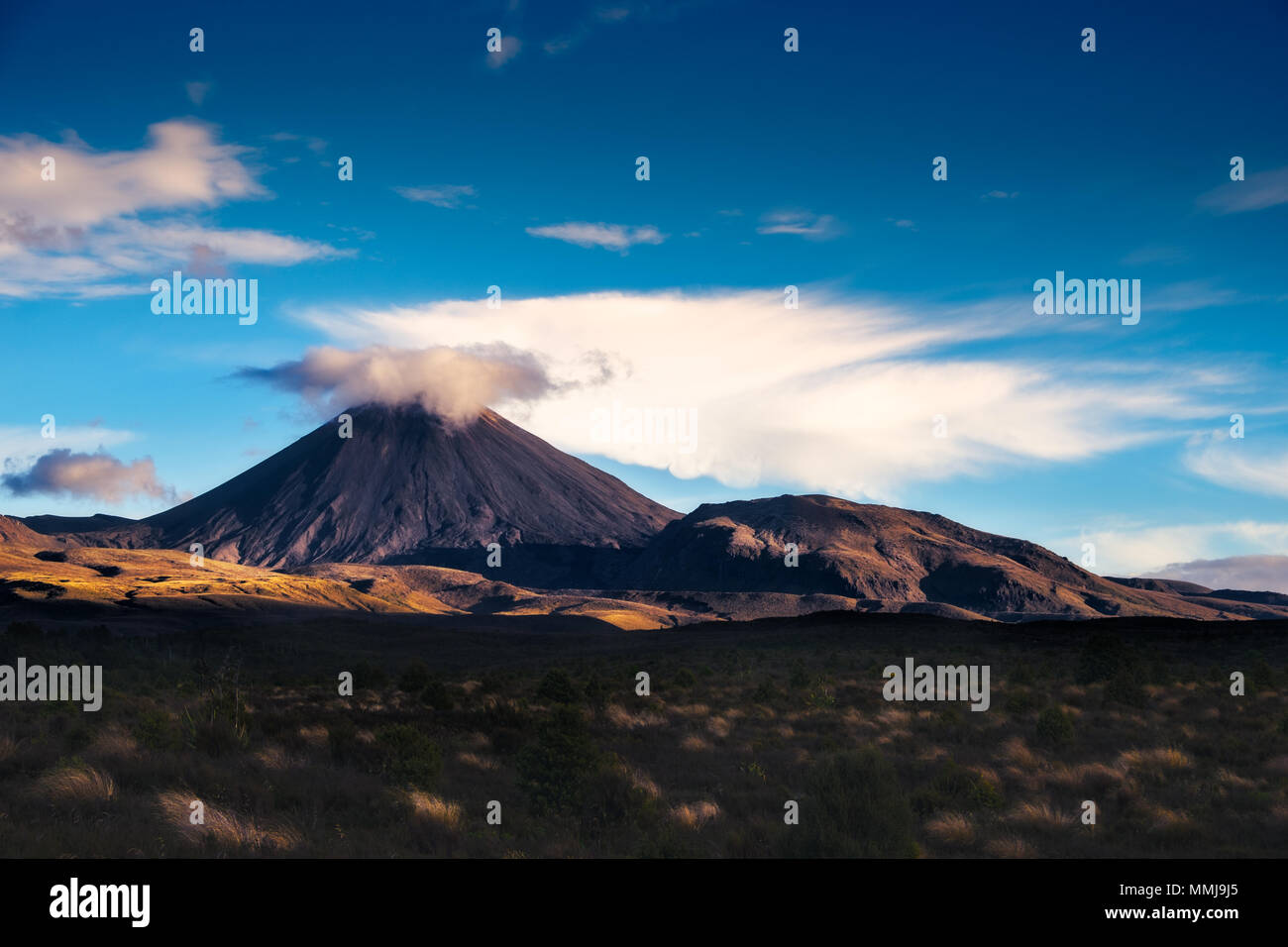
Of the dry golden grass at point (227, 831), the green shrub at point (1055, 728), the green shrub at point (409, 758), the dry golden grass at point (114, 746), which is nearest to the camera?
the dry golden grass at point (227, 831)

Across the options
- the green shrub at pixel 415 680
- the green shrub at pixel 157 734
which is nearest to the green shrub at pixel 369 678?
the green shrub at pixel 415 680

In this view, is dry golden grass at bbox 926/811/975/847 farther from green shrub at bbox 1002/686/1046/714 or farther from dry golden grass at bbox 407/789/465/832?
green shrub at bbox 1002/686/1046/714

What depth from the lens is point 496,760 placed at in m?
15.3

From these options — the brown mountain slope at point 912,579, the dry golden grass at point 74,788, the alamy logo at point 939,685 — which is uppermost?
the dry golden grass at point 74,788

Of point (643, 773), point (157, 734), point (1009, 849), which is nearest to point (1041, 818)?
point (1009, 849)

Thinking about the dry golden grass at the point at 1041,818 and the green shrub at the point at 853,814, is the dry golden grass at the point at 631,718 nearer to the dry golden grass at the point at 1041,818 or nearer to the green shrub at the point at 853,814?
the green shrub at the point at 853,814
